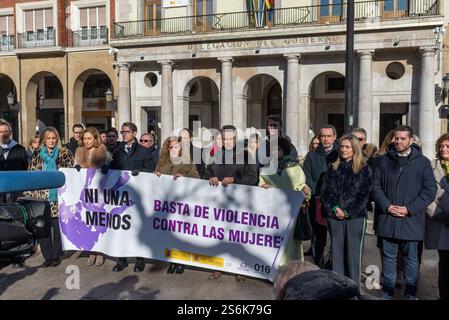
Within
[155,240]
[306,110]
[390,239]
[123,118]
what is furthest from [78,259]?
[123,118]

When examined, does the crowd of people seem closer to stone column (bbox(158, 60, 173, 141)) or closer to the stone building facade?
the stone building facade

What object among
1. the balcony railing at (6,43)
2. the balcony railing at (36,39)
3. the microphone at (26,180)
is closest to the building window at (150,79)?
the balcony railing at (36,39)

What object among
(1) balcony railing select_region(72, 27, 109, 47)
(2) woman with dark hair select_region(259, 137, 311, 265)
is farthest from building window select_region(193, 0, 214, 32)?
(2) woman with dark hair select_region(259, 137, 311, 265)

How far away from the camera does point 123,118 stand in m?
23.6

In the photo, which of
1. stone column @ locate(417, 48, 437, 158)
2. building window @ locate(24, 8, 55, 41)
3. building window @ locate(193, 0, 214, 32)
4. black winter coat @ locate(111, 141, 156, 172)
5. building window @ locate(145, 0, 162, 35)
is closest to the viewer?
black winter coat @ locate(111, 141, 156, 172)

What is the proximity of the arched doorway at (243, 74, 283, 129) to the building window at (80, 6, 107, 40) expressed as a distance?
31.6 ft

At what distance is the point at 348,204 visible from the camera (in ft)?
15.5

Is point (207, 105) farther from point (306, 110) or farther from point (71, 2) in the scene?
point (71, 2)

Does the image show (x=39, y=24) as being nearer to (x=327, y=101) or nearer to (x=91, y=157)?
(x=327, y=101)

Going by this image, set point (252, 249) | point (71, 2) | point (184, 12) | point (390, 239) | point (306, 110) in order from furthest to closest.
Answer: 1. point (71, 2)
2. point (184, 12)
3. point (306, 110)
4. point (252, 249)
5. point (390, 239)

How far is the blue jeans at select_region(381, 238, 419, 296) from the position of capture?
15.3 ft

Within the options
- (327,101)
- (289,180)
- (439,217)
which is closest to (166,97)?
(327,101)

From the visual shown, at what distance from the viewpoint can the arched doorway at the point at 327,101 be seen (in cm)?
2433

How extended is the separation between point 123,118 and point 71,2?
8.45 metres
